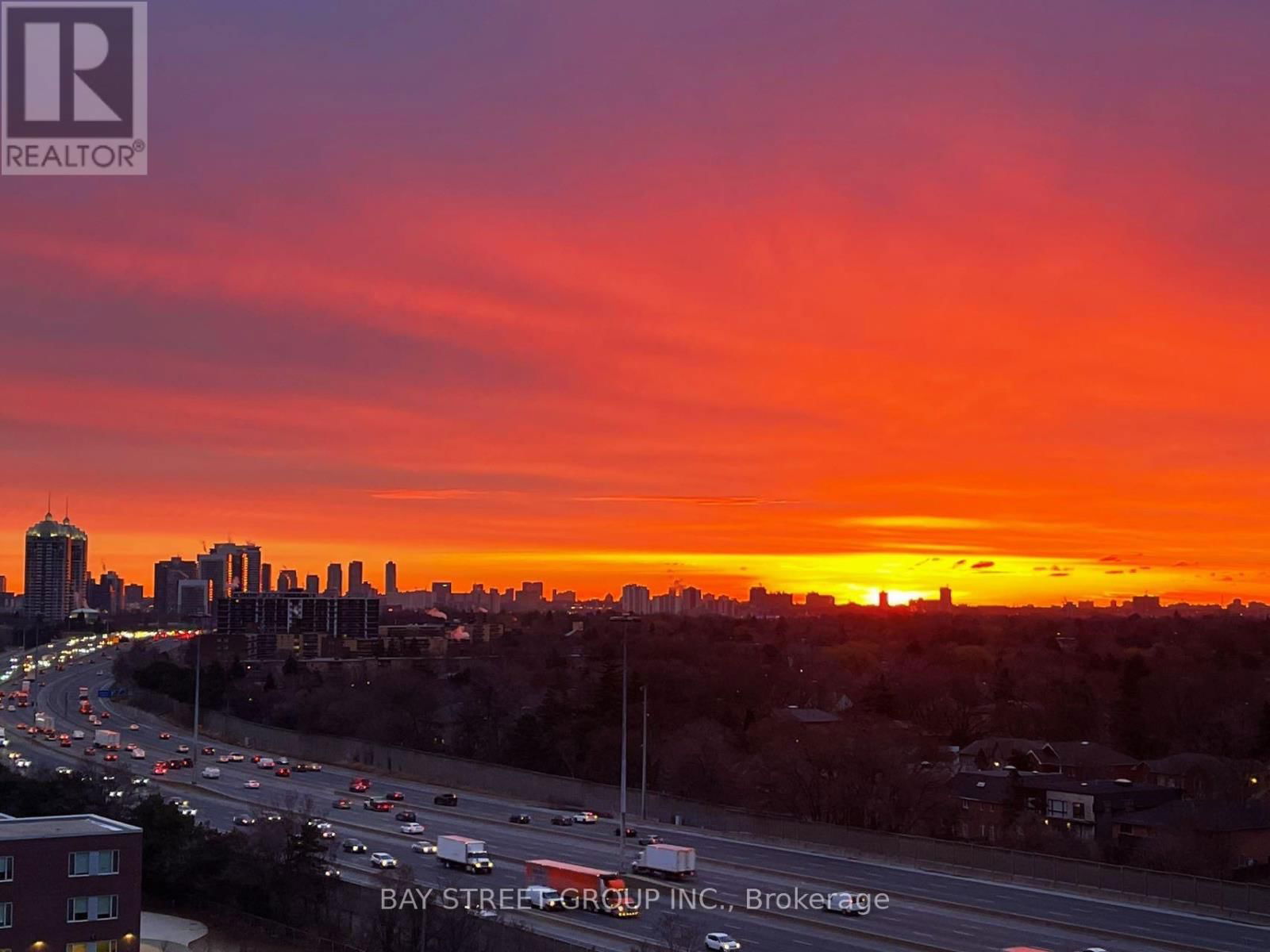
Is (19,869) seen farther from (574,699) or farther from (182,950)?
(574,699)

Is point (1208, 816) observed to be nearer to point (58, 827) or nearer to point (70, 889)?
point (70, 889)

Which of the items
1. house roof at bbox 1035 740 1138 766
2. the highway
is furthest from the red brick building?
house roof at bbox 1035 740 1138 766

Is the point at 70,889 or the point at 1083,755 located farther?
the point at 1083,755

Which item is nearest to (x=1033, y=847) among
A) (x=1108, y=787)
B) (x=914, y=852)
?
(x=914, y=852)

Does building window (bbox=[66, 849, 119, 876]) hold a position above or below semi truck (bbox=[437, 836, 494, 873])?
above

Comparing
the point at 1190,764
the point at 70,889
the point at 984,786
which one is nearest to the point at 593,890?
the point at 70,889

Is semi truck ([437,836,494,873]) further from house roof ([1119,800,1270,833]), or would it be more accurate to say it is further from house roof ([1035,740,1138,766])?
house roof ([1035,740,1138,766])

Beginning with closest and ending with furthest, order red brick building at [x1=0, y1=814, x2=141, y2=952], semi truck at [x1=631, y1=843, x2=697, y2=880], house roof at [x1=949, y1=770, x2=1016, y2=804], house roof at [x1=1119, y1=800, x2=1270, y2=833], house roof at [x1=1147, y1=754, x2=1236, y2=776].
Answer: red brick building at [x1=0, y1=814, x2=141, y2=952] < semi truck at [x1=631, y1=843, x2=697, y2=880] < house roof at [x1=1119, y1=800, x2=1270, y2=833] < house roof at [x1=949, y1=770, x2=1016, y2=804] < house roof at [x1=1147, y1=754, x2=1236, y2=776]
